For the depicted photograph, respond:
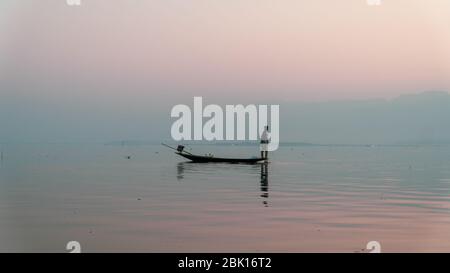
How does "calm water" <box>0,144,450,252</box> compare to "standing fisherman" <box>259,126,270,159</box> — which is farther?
"standing fisherman" <box>259,126,270,159</box>

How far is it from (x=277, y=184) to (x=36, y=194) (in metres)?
19.7

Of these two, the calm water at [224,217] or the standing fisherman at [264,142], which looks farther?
the standing fisherman at [264,142]

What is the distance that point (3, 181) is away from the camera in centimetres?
5522

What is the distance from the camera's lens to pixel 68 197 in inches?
1527

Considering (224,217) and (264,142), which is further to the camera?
(264,142)
